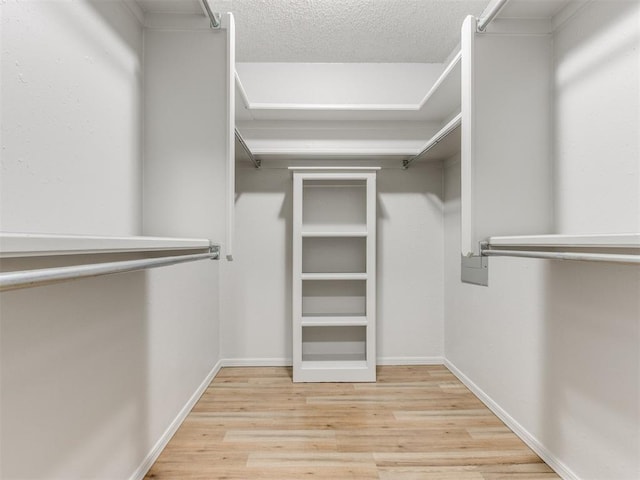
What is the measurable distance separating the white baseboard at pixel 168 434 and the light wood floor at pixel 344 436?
27mm

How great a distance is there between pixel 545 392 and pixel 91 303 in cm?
174

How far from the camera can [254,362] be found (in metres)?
2.50

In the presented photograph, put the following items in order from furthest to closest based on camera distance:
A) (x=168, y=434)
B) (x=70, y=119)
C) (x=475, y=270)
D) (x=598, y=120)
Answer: (x=475, y=270) < (x=168, y=434) < (x=598, y=120) < (x=70, y=119)

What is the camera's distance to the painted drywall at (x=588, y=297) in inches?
→ 41.2

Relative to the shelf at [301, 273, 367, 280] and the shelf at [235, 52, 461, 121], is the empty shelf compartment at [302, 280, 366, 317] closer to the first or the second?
the shelf at [301, 273, 367, 280]

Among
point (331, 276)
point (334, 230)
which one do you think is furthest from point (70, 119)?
point (334, 230)

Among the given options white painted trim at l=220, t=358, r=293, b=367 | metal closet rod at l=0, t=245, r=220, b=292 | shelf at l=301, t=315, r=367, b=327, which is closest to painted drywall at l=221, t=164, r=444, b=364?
white painted trim at l=220, t=358, r=293, b=367

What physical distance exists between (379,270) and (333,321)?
0.55 meters

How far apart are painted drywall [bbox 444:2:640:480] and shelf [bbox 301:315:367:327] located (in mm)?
935

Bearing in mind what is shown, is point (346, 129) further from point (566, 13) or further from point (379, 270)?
point (566, 13)

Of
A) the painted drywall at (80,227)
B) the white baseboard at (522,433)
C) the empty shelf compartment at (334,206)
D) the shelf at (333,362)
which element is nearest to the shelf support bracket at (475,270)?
the white baseboard at (522,433)

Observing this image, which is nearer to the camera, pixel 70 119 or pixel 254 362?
pixel 70 119

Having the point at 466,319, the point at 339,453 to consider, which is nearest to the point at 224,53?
the point at 339,453

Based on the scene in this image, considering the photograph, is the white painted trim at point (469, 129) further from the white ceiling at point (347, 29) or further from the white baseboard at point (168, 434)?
the white baseboard at point (168, 434)
